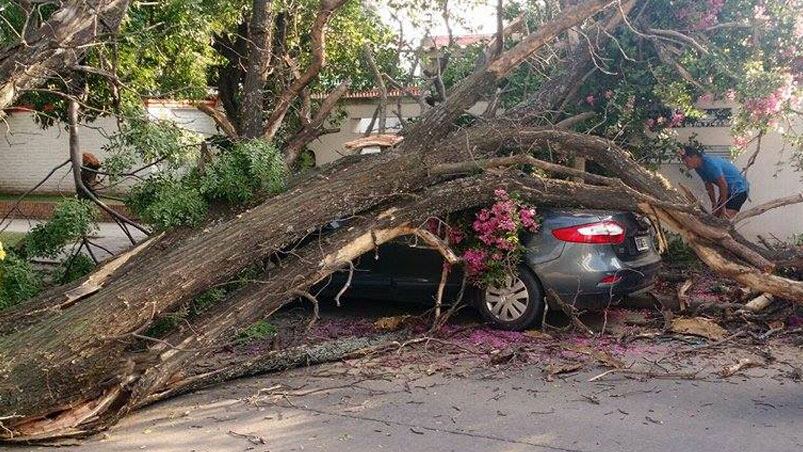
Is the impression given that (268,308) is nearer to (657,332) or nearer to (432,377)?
(432,377)

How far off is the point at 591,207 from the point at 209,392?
12.7 ft

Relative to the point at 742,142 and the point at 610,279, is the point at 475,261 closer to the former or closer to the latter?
the point at 610,279

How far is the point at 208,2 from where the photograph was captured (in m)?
9.41

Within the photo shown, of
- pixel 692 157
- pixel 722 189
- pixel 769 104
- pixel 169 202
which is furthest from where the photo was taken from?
pixel 692 157

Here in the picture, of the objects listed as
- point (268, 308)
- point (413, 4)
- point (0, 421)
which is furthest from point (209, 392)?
point (413, 4)

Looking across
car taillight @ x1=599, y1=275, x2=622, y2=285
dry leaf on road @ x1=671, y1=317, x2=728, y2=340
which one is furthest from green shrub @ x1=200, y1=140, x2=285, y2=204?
dry leaf on road @ x1=671, y1=317, x2=728, y2=340

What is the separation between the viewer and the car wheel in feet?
22.5

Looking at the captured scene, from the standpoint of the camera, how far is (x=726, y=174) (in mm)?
9141

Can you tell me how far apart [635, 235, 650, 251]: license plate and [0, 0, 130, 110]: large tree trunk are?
17.3ft

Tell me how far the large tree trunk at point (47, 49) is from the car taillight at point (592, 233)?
4463mm

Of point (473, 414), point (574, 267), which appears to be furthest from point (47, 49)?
point (574, 267)

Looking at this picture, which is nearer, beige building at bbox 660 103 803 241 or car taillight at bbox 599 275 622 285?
car taillight at bbox 599 275 622 285

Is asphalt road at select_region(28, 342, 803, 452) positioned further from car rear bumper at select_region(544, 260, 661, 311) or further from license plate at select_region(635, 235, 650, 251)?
license plate at select_region(635, 235, 650, 251)

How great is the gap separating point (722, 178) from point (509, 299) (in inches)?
149
